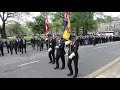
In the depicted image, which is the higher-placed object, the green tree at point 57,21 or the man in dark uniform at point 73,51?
the green tree at point 57,21

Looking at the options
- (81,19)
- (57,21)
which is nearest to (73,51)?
(81,19)

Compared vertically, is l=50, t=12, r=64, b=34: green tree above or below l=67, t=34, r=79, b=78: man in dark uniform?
above

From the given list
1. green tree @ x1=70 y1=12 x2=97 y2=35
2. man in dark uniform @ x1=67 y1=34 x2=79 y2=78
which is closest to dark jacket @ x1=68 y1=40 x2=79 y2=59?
man in dark uniform @ x1=67 y1=34 x2=79 y2=78

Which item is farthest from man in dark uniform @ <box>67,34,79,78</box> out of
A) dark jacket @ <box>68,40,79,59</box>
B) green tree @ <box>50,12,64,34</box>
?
green tree @ <box>50,12,64,34</box>

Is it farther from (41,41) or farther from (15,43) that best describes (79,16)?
(15,43)

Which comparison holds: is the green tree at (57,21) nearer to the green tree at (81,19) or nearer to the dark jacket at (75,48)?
the green tree at (81,19)

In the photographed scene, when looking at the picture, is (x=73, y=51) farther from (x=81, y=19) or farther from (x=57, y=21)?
(x=57, y=21)

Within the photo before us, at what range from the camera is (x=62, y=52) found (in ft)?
34.8

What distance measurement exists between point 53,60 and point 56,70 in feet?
6.75

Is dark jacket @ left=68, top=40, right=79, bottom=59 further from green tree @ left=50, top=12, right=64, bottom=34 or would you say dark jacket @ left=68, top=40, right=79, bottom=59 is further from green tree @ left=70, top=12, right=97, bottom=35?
green tree @ left=50, top=12, right=64, bottom=34

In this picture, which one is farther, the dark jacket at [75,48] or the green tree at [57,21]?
the green tree at [57,21]

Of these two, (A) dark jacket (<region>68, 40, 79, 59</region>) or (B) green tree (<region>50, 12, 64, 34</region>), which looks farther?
(B) green tree (<region>50, 12, 64, 34</region>)

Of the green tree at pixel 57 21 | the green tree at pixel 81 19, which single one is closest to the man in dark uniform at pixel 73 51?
the green tree at pixel 81 19

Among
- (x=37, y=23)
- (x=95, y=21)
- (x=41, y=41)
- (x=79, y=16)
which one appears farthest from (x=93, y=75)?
(x=95, y=21)
